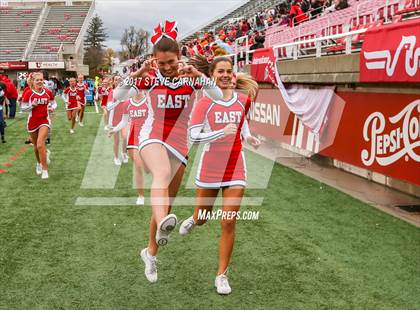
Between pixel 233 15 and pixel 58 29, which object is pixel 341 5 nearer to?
pixel 233 15

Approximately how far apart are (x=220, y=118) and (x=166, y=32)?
34.9 inches

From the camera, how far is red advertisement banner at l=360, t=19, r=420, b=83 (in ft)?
23.0

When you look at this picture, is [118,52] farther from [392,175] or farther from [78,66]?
[392,175]

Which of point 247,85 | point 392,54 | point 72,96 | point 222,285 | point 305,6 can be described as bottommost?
point 222,285

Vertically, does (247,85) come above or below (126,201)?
above

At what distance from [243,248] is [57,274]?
6.73 feet

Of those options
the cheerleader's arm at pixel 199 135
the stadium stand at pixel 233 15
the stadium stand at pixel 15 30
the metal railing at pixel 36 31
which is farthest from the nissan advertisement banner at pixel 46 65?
the cheerleader's arm at pixel 199 135

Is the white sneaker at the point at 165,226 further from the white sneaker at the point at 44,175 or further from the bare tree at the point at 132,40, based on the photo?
the bare tree at the point at 132,40

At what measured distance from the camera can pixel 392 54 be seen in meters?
7.53

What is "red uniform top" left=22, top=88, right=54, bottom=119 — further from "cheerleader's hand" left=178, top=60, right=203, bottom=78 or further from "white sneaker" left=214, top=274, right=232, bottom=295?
"white sneaker" left=214, top=274, right=232, bottom=295

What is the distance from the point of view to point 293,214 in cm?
727

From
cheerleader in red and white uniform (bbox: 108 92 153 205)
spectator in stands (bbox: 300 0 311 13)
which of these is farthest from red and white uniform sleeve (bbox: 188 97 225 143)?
spectator in stands (bbox: 300 0 311 13)

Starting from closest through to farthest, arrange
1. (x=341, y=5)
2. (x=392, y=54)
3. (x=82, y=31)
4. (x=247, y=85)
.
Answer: (x=247, y=85) → (x=392, y=54) → (x=341, y=5) → (x=82, y=31)

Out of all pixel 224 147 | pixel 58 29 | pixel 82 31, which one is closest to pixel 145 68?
pixel 224 147
